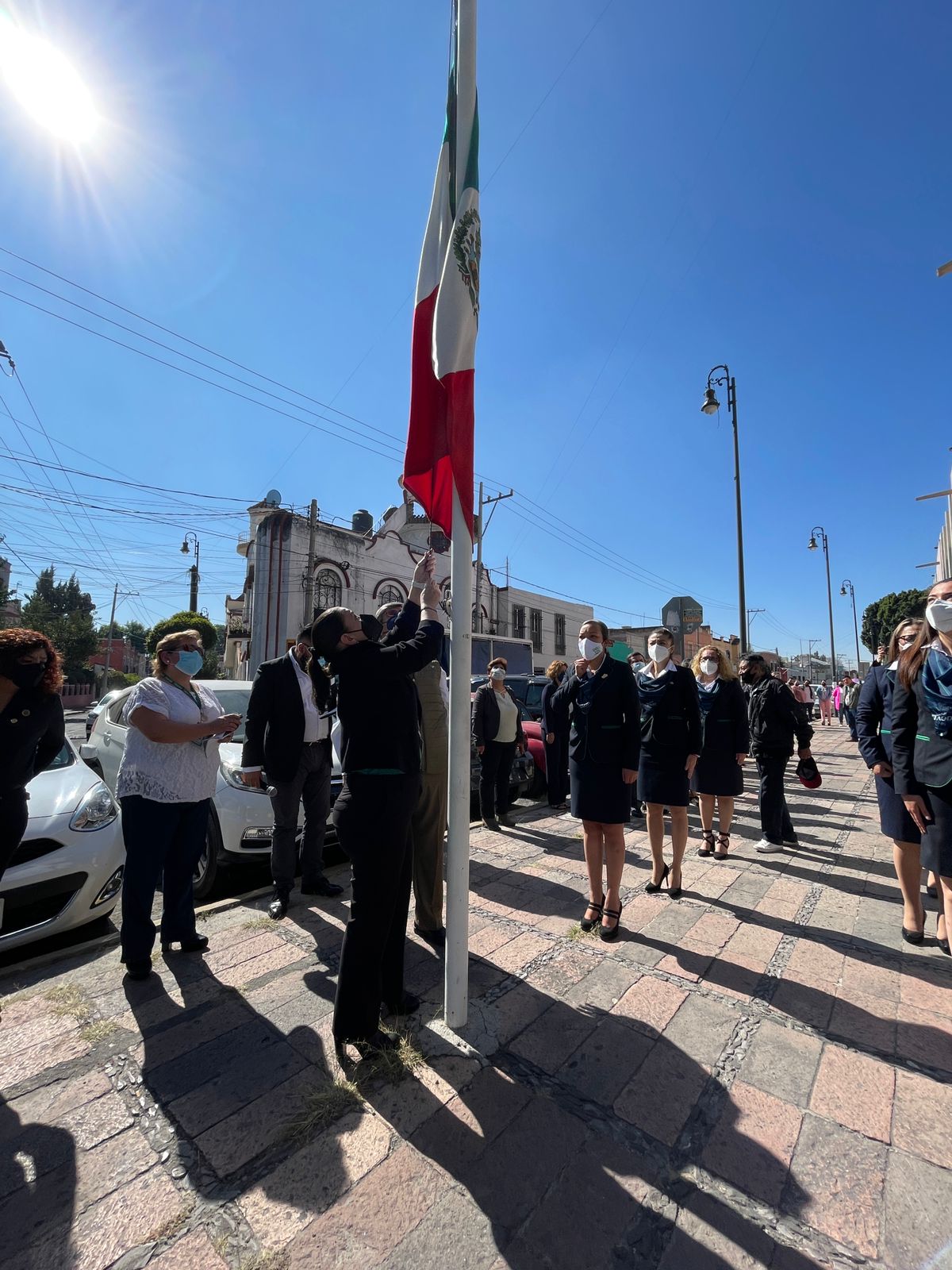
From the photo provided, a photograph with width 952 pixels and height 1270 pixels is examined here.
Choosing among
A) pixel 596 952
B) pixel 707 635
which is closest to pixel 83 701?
pixel 707 635

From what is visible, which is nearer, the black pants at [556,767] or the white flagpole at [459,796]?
the white flagpole at [459,796]

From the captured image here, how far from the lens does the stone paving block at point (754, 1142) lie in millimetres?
1835

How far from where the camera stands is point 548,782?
23.8 feet

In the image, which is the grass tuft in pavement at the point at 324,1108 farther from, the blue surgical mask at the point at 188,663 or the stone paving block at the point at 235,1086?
the blue surgical mask at the point at 188,663

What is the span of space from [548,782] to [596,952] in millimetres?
3891

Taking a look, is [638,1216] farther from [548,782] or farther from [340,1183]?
[548,782]

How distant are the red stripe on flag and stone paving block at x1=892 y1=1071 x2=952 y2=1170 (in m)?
2.79

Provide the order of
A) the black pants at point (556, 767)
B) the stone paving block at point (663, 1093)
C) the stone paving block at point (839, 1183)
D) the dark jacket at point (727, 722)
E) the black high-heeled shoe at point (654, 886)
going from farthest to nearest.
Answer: the black pants at point (556, 767) → the dark jacket at point (727, 722) → the black high-heeled shoe at point (654, 886) → the stone paving block at point (663, 1093) → the stone paving block at point (839, 1183)

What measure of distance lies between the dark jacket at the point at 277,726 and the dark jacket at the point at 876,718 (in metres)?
3.64

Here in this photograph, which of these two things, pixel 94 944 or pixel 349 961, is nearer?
pixel 349 961

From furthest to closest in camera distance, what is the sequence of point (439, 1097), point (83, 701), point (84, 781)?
point (83, 701) < point (84, 781) < point (439, 1097)

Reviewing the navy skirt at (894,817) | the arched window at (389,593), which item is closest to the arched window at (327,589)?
the arched window at (389,593)

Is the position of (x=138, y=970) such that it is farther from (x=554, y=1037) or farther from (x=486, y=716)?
(x=486, y=716)

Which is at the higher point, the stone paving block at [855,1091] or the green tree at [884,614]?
the green tree at [884,614]
